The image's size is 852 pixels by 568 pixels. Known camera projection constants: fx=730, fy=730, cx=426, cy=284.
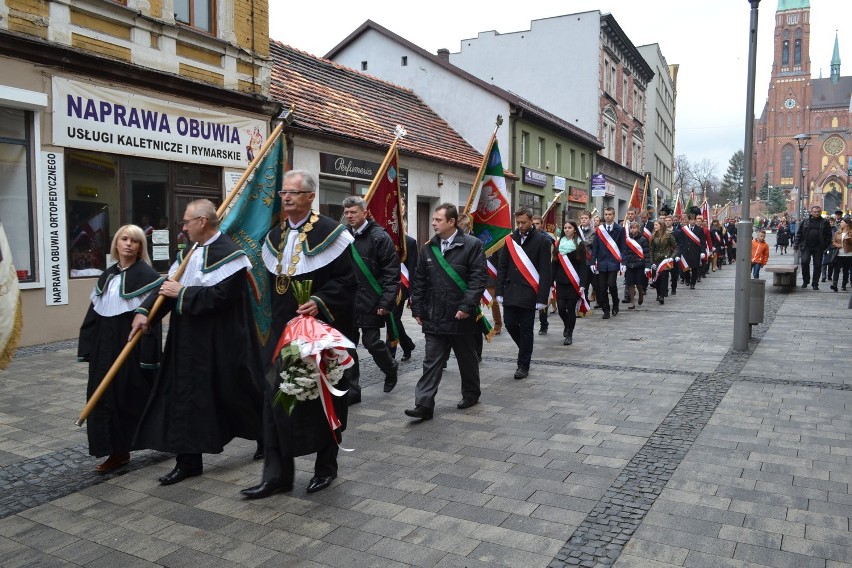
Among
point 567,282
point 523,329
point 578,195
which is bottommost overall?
point 523,329

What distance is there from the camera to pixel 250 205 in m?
5.36

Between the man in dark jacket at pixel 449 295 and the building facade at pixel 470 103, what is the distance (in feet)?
64.5

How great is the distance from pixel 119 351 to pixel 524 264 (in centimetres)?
467

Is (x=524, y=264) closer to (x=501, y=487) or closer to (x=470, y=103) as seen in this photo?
(x=501, y=487)

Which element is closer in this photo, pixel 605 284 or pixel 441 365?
pixel 441 365

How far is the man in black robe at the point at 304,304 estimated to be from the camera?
4.43m

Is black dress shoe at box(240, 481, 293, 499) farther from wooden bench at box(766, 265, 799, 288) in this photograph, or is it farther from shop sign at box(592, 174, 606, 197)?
shop sign at box(592, 174, 606, 197)

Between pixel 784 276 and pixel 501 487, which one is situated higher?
pixel 784 276

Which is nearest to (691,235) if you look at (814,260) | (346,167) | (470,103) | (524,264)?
(814,260)

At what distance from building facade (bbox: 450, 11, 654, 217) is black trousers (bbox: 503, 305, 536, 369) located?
3022 cm

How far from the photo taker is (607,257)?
13.5 meters

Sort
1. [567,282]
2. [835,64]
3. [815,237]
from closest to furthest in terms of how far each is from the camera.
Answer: [567,282] < [815,237] < [835,64]

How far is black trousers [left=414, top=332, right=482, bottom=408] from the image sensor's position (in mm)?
6289

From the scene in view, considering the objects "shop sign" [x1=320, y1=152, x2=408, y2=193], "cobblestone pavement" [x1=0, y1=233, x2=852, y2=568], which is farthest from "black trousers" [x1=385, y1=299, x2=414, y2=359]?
"shop sign" [x1=320, y1=152, x2=408, y2=193]
